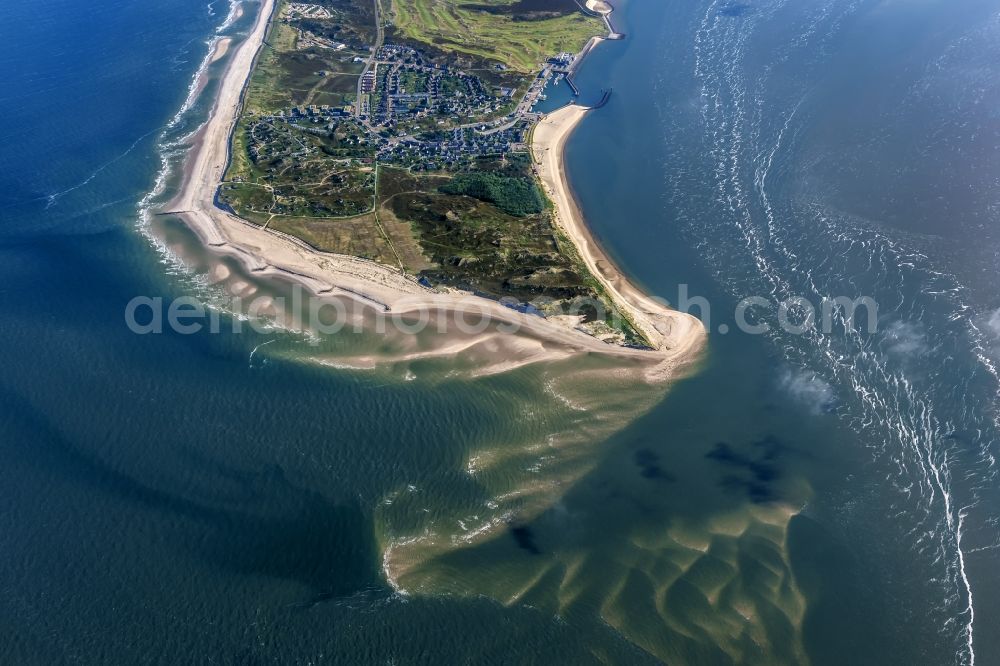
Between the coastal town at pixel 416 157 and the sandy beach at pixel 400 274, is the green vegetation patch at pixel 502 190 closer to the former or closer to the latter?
the coastal town at pixel 416 157

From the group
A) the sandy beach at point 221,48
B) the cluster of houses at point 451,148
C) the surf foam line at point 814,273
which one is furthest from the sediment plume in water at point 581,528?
the sandy beach at point 221,48

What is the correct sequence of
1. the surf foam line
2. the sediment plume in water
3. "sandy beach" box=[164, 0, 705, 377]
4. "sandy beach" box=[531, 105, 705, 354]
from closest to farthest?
the sediment plume in water → the surf foam line → "sandy beach" box=[164, 0, 705, 377] → "sandy beach" box=[531, 105, 705, 354]

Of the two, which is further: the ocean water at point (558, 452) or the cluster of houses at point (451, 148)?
the cluster of houses at point (451, 148)

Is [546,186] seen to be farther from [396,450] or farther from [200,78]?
[200,78]

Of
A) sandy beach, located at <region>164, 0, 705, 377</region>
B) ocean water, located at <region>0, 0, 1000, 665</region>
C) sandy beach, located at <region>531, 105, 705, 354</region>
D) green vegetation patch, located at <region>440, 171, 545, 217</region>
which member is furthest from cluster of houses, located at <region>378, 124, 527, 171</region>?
ocean water, located at <region>0, 0, 1000, 665</region>

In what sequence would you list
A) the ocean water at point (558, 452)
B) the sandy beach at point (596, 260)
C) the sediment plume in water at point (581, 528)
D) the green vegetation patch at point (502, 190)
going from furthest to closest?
the green vegetation patch at point (502, 190), the sandy beach at point (596, 260), the sediment plume in water at point (581, 528), the ocean water at point (558, 452)

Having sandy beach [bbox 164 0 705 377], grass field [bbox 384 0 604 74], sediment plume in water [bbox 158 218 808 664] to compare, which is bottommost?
sediment plume in water [bbox 158 218 808 664]

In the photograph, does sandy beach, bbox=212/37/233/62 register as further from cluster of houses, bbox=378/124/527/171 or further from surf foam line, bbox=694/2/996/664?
surf foam line, bbox=694/2/996/664
